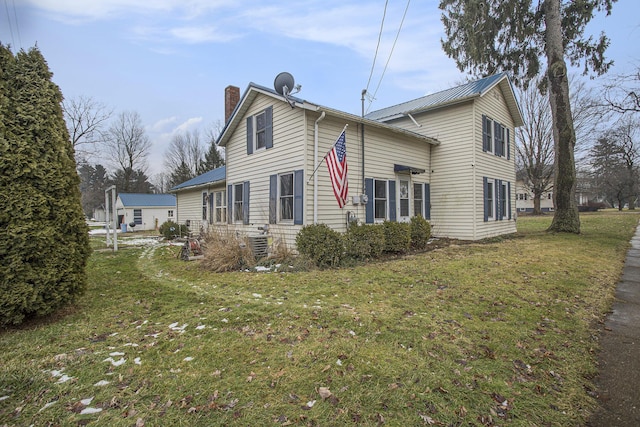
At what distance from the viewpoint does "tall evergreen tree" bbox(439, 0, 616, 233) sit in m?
12.8

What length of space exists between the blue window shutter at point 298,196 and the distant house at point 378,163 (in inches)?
1.1

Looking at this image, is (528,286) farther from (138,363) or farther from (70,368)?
(70,368)

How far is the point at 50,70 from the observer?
419 centimetres

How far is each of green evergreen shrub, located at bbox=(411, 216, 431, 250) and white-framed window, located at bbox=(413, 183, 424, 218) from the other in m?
1.61

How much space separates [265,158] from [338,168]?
347 cm

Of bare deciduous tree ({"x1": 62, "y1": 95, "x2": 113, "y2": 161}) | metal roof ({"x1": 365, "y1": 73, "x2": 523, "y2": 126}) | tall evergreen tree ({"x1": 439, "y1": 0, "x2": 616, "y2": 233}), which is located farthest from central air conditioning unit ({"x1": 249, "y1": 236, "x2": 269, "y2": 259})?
bare deciduous tree ({"x1": 62, "y1": 95, "x2": 113, "y2": 161})

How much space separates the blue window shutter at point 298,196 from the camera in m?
8.60

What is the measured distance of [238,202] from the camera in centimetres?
1195

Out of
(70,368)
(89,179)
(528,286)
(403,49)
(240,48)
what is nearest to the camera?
(70,368)

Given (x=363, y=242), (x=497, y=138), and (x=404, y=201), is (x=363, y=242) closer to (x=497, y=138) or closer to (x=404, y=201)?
(x=404, y=201)

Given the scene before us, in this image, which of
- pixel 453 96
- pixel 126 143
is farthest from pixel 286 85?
pixel 126 143

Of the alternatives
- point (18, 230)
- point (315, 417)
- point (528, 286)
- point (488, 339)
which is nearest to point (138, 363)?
point (315, 417)

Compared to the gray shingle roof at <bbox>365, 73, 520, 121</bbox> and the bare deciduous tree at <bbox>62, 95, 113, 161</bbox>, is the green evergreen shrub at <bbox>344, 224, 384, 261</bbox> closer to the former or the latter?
the gray shingle roof at <bbox>365, 73, 520, 121</bbox>

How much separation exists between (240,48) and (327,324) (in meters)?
10.4
